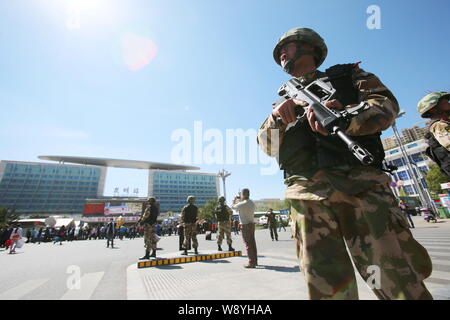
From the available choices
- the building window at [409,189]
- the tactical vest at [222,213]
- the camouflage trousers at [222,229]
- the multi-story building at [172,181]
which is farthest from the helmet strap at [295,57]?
the multi-story building at [172,181]

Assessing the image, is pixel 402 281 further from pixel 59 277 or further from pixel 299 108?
pixel 59 277

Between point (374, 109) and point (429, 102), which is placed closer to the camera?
point (374, 109)

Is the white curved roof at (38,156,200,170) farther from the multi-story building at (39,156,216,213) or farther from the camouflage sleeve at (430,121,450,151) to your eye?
the camouflage sleeve at (430,121,450,151)

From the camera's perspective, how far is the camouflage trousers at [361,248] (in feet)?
3.16

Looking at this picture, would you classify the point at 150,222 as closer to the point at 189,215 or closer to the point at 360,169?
the point at 189,215

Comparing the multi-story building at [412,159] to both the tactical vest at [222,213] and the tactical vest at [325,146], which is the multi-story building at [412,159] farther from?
the tactical vest at [325,146]

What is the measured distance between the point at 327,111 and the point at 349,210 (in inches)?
22.7

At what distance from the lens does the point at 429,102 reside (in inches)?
97.9

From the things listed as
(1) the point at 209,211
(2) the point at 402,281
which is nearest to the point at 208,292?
(2) the point at 402,281

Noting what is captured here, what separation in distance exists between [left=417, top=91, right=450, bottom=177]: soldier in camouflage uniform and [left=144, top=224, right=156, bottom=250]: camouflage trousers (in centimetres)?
648

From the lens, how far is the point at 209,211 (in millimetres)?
54969

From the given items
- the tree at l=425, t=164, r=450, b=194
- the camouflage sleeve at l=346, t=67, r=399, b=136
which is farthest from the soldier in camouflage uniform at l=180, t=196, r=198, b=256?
the tree at l=425, t=164, r=450, b=194

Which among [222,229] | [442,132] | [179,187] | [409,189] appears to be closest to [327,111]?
[442,132]

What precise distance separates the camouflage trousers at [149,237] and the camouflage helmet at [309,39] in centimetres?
623
